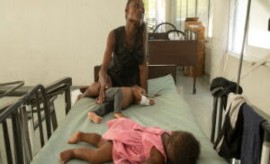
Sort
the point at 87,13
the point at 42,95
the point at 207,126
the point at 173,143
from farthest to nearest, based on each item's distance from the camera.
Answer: the point at 87,13 < the point at 207,126 < the point at 42,95 < the point at 173,143

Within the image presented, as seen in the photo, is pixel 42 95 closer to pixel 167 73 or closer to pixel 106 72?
pixel 106 72

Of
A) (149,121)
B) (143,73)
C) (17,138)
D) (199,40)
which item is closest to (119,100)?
(149,121)

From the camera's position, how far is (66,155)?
1425 millimetres

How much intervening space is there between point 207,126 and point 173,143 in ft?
5.69

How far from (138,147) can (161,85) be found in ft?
4.35

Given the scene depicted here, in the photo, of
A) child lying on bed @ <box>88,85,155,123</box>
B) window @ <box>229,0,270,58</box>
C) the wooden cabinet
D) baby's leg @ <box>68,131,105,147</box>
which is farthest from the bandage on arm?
the wooden cabinet

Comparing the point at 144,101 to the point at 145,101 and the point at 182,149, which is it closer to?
the point at 145,101

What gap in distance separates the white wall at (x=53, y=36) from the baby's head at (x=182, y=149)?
322 cm

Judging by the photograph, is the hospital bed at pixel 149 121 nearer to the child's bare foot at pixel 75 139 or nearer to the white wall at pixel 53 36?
the child's bare foot at pixel 75 139

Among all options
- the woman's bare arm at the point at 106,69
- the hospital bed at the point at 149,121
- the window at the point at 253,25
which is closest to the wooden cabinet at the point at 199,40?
the window at the point at 253,25

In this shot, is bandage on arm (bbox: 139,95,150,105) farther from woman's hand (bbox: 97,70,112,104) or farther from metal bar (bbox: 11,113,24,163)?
metal bar (bbox: 11,113,24,163)

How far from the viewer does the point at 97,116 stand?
1.97 m

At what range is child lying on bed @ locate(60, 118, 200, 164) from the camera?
136cm

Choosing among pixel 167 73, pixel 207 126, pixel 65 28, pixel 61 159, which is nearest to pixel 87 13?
pixel 65 28
